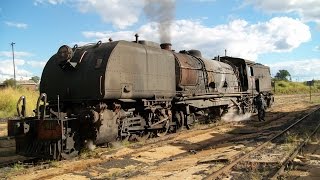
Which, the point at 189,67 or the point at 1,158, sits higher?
the point at 189,67

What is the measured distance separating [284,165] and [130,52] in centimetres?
594

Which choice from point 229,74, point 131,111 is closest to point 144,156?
point 131,111

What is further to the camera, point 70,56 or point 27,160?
point 70,56

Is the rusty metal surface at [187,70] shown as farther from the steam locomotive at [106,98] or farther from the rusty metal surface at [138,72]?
the rusty metal surface at [138,72]

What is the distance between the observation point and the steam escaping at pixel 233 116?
21503 millimetres

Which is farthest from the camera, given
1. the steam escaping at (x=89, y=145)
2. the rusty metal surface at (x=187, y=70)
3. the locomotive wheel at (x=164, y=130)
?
the rusty metal surface at (x=187, y=70)

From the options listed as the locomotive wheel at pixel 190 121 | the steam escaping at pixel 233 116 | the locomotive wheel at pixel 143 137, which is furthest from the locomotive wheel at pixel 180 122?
the steam escaping at pixel 233 116

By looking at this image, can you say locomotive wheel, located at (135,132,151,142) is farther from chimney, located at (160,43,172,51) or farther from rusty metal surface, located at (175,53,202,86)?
chimney, located at (160,43,172,51)

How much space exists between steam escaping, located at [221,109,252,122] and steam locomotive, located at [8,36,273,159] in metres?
4.54

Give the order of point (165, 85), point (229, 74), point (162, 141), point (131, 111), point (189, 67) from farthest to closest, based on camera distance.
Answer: point (229, 74) → point (189, 67) → point (165, 85) → point (162, 141) → point (131, 111)

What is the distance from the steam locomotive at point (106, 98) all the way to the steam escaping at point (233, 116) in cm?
454

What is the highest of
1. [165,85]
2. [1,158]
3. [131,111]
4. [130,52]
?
[130,52]

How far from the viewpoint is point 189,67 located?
16828 mm

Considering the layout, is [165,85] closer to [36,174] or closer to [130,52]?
[130,52]
